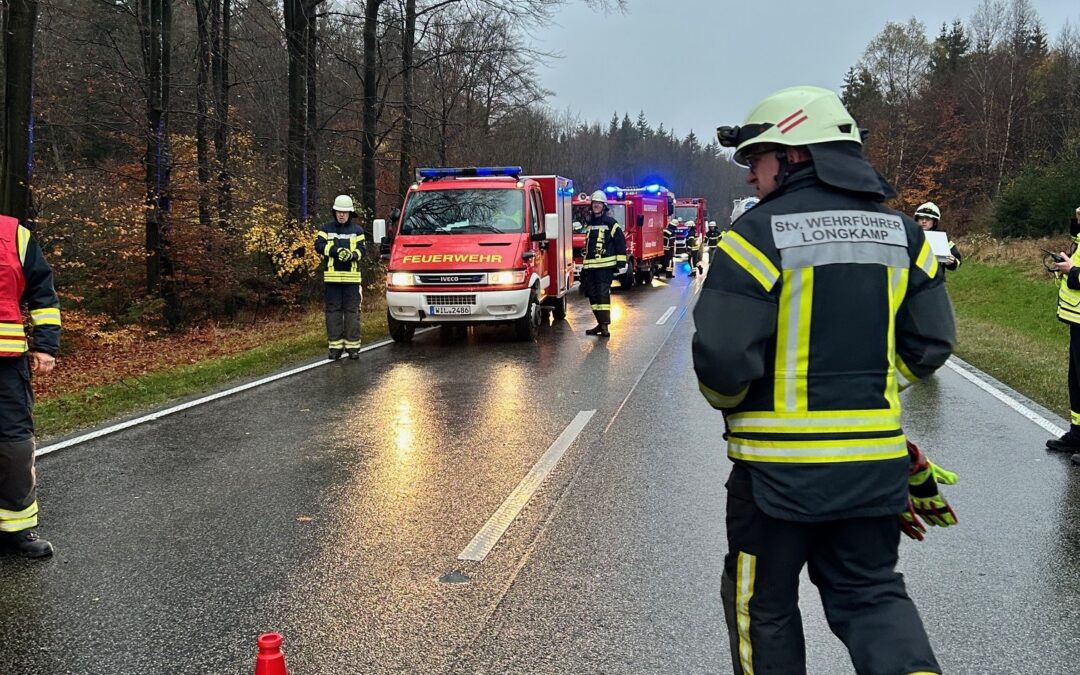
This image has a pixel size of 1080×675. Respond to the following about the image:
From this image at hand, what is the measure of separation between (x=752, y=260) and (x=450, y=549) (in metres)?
2.81

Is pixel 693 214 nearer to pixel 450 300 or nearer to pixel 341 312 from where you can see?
pixel 450 300

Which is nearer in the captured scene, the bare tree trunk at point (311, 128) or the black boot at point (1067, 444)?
the black boot at point (1067, 444)

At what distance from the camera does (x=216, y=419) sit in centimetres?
789

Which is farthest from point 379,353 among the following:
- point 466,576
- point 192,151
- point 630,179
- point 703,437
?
point 630,179

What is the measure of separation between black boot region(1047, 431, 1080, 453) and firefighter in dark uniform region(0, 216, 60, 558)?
684 centimetres

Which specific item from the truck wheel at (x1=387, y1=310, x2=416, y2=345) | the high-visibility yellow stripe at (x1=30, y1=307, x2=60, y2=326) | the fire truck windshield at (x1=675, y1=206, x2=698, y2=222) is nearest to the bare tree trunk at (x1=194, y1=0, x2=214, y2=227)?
the truck wheel at (x1=387, y1=310, x2=416, y2=345)

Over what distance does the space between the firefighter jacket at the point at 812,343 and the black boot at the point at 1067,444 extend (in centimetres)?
506

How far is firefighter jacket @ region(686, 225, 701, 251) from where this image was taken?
130 ft

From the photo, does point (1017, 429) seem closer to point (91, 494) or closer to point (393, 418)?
point (393, 418)

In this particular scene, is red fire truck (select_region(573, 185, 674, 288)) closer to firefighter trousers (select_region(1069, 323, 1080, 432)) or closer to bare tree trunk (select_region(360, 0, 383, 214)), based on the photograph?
bare tree trunk (select_region(360, 0, 383, 214))

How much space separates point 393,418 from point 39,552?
3.61 meters

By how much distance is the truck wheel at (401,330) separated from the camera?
508 inches

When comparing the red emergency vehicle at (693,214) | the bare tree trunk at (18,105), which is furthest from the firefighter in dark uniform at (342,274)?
the red emergency vehicle at (693,214)

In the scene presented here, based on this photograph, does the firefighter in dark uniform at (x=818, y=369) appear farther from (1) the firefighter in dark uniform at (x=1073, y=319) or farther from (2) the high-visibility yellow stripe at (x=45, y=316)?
(1) the firefighter in dark uniform at (x=1073, y=319)
